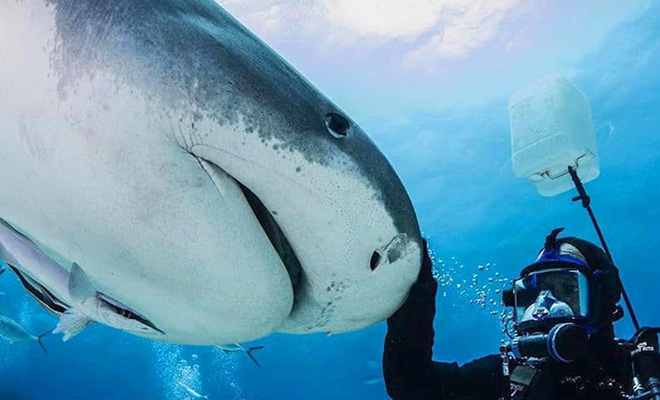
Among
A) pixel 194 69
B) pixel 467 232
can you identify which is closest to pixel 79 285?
pixel 194 69

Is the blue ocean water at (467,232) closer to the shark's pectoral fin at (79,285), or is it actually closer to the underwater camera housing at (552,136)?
the underwater camera housing at (552,136)

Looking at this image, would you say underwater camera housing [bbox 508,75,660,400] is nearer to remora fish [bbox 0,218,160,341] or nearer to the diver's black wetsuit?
the diver's black wetsuit

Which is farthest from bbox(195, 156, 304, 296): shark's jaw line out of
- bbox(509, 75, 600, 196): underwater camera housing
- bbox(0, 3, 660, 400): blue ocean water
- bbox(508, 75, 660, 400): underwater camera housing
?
bbox(0, 3, 660, 400): blue ocean water

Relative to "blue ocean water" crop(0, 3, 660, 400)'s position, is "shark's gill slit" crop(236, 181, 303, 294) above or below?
below

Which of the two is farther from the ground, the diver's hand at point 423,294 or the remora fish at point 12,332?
the remora fish at point 12,332

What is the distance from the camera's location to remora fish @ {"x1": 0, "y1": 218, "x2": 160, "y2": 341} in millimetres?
1623

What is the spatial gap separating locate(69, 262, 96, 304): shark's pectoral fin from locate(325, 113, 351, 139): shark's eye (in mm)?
831

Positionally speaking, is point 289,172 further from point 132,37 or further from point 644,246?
point 644,246

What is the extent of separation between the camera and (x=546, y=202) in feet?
78.3

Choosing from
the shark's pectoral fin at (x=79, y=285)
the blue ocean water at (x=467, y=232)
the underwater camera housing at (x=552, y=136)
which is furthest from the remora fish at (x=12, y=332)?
the shark's pectoral fin at (x=79, y=285)

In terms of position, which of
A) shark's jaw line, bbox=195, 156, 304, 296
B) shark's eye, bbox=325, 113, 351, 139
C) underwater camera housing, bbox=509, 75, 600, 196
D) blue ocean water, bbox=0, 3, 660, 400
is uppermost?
blue ocean water, bbox=0, 3, 660, 400

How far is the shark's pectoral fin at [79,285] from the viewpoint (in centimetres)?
157

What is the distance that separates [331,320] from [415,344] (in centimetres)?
87

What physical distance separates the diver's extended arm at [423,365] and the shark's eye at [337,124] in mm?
517
